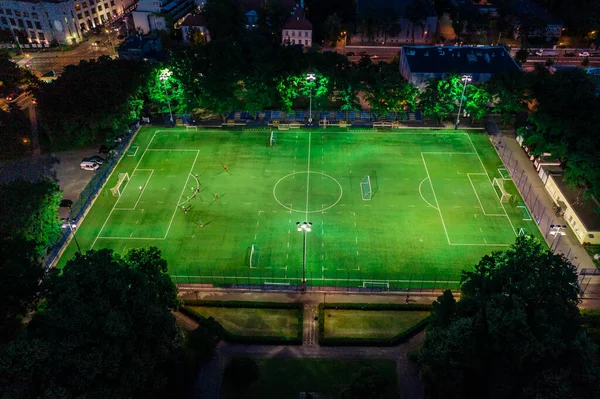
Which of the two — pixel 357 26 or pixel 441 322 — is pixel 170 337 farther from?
pixel 357 26

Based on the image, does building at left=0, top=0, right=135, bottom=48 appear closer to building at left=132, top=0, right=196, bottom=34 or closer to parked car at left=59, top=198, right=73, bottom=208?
building at left=132, top=0, right=196, bottom=34

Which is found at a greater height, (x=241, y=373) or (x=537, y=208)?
(x=537, y=208)

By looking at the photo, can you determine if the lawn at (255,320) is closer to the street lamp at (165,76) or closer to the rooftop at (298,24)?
the street lamp at (165,76)

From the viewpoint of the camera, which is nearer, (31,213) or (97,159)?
(31,213)

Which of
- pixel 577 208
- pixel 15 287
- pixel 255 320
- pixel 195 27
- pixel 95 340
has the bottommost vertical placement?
pixel 255 320

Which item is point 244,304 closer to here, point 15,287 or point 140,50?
point 15,287

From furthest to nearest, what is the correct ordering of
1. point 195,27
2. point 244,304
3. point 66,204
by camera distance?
point 195,27
point 66,204
point 244,304

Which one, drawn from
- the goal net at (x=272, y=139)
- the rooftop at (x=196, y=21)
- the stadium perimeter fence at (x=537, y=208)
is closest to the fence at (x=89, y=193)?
the goal net at (x=272, y=139)

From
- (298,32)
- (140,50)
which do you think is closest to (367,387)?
(140,50)
